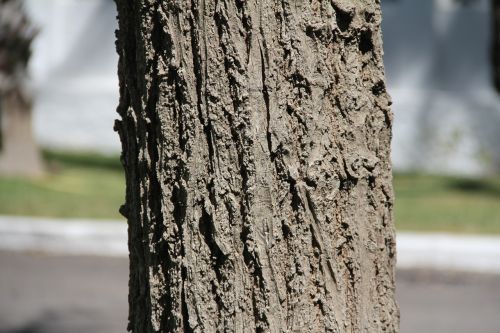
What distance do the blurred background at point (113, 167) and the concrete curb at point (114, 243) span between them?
0.01 metres

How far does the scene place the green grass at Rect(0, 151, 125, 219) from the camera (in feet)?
32.4

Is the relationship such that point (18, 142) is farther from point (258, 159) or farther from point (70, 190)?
point (258, 159)

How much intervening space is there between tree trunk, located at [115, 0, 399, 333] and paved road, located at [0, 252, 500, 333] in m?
4.19

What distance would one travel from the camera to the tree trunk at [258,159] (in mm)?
2055

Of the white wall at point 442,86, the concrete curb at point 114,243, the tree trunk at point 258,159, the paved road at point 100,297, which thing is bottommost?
the tree trunk at point 258,159

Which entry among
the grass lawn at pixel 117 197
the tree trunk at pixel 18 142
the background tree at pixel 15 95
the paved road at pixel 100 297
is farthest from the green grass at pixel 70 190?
the paved road at pixel 100 297

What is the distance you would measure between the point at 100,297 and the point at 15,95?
19.6 feet

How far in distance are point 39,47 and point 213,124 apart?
44.7ft

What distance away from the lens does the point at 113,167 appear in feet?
45.1

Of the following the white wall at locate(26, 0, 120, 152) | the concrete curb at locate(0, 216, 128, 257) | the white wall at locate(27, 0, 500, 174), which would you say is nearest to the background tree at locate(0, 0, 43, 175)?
the white wall at locate(26, 0, 120, 152)

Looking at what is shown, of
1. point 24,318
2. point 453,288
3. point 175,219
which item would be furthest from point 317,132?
point 453,288

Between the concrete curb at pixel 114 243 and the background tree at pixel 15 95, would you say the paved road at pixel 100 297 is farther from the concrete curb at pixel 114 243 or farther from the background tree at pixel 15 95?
the background tree at pixel 15 95

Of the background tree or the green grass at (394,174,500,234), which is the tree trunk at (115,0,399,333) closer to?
the green grass at (394,174,500,234)

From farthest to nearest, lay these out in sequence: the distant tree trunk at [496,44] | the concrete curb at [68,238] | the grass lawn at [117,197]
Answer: the distant tree trunk at [496,44]
the grass lawn at [117,197]
the concrete curb at [68,238]
